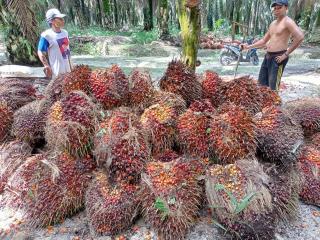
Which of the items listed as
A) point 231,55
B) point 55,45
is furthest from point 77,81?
point 231,55

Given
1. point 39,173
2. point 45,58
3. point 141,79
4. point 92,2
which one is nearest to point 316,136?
point 141,79

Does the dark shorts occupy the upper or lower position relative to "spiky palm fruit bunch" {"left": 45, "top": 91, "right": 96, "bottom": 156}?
lower

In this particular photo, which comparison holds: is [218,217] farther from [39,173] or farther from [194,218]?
[39,173]

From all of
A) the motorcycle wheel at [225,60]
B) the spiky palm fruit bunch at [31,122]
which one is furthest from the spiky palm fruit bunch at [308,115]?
the motorcycle wheel at [225,60]

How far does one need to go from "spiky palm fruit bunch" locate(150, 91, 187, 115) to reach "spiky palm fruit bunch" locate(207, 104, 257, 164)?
10.0 inches

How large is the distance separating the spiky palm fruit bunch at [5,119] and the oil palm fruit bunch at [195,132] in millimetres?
1161

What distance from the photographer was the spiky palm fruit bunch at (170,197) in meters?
1.59

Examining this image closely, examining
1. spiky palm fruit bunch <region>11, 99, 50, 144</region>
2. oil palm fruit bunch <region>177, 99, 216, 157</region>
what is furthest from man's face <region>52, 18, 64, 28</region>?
oil palm fruit bunch <region>177, 99, 216, 157</region>

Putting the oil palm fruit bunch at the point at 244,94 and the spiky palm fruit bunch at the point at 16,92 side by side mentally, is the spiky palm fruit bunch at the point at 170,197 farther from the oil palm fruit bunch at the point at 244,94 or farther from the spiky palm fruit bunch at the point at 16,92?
the spiky palm fruit bunch at the point at 16,92

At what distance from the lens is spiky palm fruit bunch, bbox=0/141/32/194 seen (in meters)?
2.03

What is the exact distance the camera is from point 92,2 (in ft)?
69.4

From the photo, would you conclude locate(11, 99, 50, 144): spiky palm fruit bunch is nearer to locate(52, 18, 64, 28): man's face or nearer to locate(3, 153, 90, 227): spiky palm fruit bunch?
locate(3, 153, 90, 227): spiky palm fruit bunch

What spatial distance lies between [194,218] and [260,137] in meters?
0.59

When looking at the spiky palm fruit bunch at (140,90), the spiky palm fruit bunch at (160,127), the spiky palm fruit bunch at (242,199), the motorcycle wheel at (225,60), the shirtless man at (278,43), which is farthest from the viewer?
the motorcycle wheel at (225,60)
